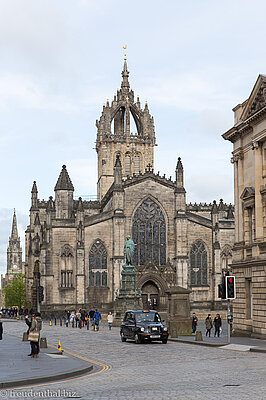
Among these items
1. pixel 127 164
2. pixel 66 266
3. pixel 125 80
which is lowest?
pixel 66 266

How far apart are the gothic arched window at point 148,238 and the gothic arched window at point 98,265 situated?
3.74 metres

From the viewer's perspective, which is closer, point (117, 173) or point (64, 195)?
point (117, 173)

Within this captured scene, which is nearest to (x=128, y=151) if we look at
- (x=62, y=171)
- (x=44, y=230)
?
(x=62, y=171)

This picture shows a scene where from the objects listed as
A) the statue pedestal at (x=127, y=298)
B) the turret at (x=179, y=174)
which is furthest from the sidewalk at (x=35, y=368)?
the turret at (x=179, y=174)

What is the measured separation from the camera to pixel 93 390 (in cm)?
1337

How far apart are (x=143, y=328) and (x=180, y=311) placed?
19.3 feet

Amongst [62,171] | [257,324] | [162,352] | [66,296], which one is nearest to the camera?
[162,352]

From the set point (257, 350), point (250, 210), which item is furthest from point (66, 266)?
point (257, 350)

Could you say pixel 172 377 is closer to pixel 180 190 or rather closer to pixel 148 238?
pixel 148 238

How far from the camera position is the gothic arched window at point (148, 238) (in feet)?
226

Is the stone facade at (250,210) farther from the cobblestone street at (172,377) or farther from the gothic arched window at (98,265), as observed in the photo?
the gothic arched window at (98,265)

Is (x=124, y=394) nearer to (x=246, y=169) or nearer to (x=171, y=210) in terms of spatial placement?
(x=246, y=169)

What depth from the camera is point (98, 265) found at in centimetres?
6738

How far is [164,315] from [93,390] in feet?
162
